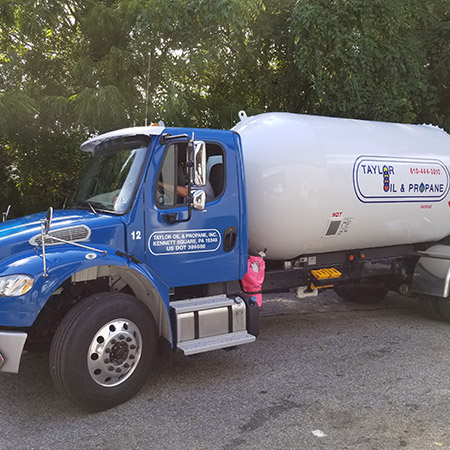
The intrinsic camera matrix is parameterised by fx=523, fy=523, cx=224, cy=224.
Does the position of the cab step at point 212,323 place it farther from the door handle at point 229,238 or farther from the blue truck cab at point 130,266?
the door handle at point 229,238

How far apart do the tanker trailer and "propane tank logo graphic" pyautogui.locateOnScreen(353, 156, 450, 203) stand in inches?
0.5

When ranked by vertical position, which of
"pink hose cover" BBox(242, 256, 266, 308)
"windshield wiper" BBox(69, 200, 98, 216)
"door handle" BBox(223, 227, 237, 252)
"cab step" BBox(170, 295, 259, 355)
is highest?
"windshield wiper" BBox(69, 200, 98, 216)

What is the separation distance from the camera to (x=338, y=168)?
6.36 m

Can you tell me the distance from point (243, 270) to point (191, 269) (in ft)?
2.18

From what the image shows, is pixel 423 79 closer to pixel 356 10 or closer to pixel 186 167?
pixel 356 10

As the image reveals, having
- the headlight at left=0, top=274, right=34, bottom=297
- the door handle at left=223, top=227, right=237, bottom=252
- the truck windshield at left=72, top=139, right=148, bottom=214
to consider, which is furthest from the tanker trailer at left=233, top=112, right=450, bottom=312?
the headlight at left=0, top=274, right=34, bottom=297

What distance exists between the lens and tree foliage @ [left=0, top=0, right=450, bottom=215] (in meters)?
8.34

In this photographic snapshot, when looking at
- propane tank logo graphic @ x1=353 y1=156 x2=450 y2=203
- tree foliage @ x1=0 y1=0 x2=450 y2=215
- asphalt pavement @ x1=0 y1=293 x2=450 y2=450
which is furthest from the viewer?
tree foliage @ x1=0 y1=0 x2=450 y2=215

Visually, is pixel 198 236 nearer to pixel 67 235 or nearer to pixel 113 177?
pixel 113 177

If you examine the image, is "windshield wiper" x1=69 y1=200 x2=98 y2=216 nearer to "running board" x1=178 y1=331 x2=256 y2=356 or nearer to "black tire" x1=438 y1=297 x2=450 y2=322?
"running board" x1=178 y1=331 x2=256 y2=356

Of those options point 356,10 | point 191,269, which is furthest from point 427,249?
point 356,10

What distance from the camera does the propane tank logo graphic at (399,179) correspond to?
21.6 feet

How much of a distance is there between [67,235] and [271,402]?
2419mm

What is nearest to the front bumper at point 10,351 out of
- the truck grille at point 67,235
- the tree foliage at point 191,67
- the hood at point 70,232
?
the hood at point 70,232
